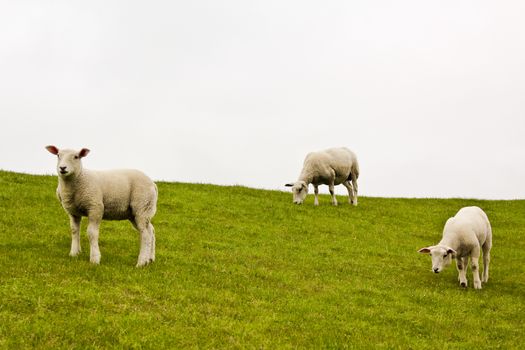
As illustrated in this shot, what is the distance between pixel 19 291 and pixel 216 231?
11.1m

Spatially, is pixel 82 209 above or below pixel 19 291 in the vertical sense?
above

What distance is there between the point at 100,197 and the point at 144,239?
5.44 feet

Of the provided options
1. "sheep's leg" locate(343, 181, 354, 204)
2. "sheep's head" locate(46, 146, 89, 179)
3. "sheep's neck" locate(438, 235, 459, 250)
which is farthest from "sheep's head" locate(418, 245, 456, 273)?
"sheep's leg" locate(343, 181, 354, 204)

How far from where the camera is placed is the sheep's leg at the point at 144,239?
14039mm

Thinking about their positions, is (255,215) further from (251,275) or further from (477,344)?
(477,344)

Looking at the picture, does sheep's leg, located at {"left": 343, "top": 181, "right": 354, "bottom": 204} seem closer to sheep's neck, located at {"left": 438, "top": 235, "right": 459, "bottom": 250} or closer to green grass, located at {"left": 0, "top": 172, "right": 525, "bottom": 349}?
green grass, located at {"left": 0, "top": 172, "right": 525, "bottom": 349}

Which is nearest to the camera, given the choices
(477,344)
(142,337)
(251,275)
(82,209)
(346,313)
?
(142,337)

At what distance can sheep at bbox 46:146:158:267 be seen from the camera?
13.1 metres

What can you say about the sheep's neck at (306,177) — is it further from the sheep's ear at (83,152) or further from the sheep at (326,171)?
the sheep's ear at (83,152)

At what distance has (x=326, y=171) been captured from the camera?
29.2 meters

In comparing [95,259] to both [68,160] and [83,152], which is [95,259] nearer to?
[68,160]

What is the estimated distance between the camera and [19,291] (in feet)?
34.8

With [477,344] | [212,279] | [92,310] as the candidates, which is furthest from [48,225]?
[477,344]

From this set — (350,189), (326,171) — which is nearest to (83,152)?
(326,171)
